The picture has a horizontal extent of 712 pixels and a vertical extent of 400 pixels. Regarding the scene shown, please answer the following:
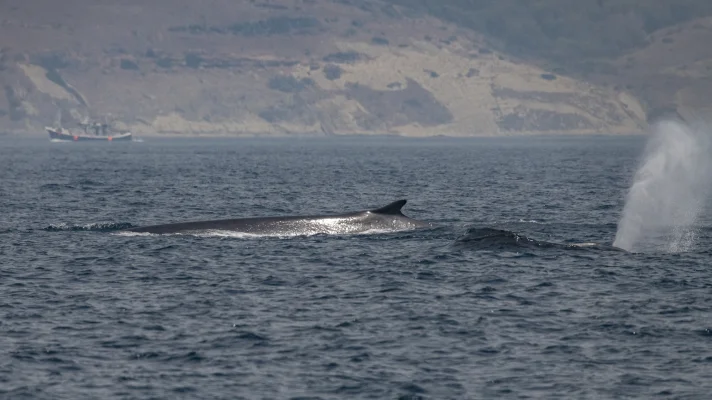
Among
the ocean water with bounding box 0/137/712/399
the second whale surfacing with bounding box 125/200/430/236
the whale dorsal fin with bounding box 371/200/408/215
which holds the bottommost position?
the ocean water with bounding box 0/137/712/399

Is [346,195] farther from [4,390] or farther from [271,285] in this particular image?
[4,390]

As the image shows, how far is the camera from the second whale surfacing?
44.3 metres

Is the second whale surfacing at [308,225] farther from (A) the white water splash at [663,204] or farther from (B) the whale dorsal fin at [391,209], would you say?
(A) the white water splash at [663,204]

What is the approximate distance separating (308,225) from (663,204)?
24202 millimetres

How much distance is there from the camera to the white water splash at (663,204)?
148 feet

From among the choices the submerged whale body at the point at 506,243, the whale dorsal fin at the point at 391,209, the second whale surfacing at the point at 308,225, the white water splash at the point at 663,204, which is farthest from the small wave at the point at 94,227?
the white water splash at the point at 663,204

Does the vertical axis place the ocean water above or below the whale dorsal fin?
below

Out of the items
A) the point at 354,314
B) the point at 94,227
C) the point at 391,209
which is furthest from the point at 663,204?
the point at 354,314

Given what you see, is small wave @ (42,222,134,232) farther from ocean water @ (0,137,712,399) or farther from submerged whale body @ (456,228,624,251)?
submerged whale body @ (456,228,624,251)

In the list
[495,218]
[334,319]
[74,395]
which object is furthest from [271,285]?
[495,218]

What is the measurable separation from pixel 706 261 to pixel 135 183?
5590 cm

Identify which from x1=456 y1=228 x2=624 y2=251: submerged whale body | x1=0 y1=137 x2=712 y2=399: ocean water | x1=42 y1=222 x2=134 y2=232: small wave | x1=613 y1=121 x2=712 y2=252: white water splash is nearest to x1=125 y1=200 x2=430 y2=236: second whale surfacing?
x1=0 y1=137 x2=712 y2=399: ocean water

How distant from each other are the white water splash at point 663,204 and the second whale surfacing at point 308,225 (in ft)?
26.4

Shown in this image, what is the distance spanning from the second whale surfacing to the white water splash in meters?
8.05
